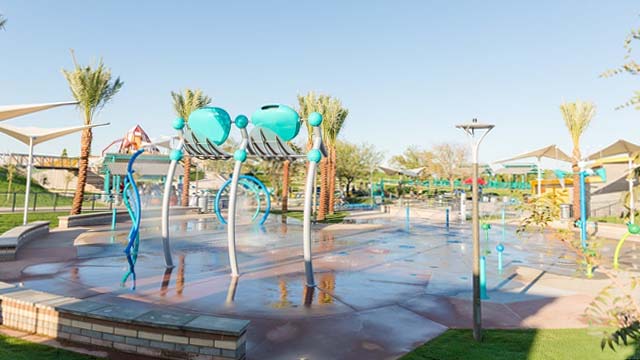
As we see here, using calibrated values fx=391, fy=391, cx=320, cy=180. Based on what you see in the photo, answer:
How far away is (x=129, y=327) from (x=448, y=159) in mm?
65762

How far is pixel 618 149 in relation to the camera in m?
24.9

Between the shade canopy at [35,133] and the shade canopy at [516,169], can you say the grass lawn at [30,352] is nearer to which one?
the shade canopy at [35,133]

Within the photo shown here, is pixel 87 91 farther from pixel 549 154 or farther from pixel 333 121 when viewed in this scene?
pixel 549 154

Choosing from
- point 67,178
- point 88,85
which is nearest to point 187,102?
point 88,85

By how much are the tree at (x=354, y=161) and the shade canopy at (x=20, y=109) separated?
41715mm

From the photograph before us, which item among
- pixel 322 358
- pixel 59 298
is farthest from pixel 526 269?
pixel 59 298

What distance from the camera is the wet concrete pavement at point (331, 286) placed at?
6320 mm

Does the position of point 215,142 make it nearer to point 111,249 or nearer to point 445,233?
point 111,249

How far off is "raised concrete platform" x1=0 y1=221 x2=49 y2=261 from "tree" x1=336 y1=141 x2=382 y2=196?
128 feet

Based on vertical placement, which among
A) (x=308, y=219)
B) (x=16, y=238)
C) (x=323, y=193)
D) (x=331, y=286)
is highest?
(x=323, y=193)

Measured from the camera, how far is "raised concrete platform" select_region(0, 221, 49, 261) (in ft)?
37.7

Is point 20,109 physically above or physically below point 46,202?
above

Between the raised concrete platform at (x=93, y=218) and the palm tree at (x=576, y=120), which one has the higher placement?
the palm tree at (x=576, y=120)

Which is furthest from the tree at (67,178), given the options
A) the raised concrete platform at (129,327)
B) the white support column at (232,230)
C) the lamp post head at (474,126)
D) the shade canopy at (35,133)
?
the lamp post head at (474,126)
